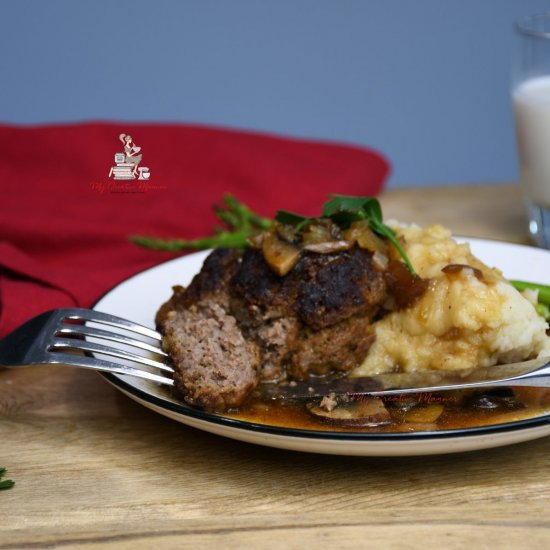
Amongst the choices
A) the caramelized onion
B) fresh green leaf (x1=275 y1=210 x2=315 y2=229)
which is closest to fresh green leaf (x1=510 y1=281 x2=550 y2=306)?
the caramelized onion

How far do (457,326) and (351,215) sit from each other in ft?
2.00

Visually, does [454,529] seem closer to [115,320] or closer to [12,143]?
[115,320]

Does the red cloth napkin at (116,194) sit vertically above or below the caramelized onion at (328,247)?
above

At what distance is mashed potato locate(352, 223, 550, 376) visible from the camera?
3.45 metres

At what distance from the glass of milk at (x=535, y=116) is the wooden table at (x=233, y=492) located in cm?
251

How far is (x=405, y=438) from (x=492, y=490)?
398mm

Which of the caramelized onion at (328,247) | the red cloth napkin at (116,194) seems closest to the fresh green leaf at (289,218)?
the caramelized onion at (328,247)

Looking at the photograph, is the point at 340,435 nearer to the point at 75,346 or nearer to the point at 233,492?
the point at 233,492

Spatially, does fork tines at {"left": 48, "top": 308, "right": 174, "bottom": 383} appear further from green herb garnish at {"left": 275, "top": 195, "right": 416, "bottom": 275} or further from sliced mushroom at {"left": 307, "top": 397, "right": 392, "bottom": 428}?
green herb garnish at {"left": 275, "top": 195, "right": 416, "bottom": 275}

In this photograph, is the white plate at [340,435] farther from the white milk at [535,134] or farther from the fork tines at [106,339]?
the white milk at [535,134]

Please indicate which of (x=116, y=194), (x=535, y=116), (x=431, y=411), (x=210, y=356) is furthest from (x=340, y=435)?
(x=116, y=194)

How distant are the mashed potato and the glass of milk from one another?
1.88m

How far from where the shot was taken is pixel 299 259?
140 inches

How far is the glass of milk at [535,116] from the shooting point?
5219mm
